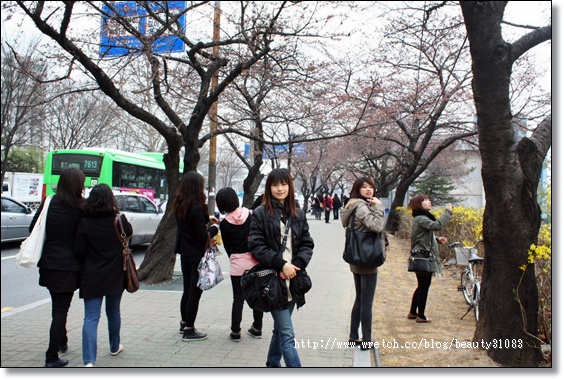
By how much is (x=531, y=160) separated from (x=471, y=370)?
5.85ft

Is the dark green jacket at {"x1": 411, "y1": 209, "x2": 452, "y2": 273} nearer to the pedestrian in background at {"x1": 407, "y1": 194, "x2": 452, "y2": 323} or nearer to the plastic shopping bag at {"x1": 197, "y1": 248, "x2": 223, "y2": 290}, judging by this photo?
the pedestrian in background at {"x1": 407, "y1": 194, "x2": 452, "y2": 323}

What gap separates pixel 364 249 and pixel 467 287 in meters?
2.77

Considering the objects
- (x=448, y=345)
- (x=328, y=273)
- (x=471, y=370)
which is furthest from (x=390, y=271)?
(x=471, y=370)

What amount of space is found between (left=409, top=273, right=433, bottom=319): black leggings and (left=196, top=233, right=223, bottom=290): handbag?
225 cm

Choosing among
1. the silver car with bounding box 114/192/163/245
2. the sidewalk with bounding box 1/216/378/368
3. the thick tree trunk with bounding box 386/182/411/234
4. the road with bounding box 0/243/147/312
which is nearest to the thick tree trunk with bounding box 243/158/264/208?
the silver car with bounding box 114/192/163/245

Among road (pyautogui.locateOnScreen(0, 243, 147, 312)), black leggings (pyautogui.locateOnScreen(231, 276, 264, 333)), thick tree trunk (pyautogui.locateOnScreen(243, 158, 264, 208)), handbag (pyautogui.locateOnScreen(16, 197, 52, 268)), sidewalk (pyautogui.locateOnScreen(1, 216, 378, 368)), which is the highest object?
thick tree trunk (pyautogui.locateOnScreen(243, 158, 264, 208))

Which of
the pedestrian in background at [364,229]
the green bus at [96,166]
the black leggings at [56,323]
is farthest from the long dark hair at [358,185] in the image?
the green bus at [96,166]

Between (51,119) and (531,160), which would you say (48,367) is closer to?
(531,160)

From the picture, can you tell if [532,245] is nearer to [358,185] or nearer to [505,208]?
[505,208]

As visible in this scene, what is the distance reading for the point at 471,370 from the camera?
12.2ft

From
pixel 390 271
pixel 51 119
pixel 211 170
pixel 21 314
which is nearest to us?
pixel 21 314

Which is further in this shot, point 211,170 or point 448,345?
point 211,170

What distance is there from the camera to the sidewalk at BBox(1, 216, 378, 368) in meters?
4.05

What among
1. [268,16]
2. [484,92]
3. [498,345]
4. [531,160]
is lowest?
[498,345]
